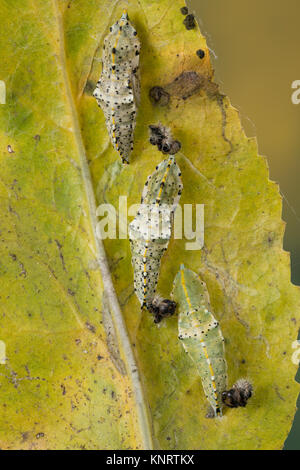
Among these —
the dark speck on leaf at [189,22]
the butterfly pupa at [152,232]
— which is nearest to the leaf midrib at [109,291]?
the butterfly pupa at [152,232]

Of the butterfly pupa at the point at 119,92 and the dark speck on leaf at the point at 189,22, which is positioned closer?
the dark speck on leaf at the point at 189,22

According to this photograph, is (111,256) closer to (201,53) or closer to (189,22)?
(201,53)

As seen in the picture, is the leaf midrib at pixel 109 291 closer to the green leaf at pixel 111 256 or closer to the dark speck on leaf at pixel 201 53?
the green leaf at pixel 111 256

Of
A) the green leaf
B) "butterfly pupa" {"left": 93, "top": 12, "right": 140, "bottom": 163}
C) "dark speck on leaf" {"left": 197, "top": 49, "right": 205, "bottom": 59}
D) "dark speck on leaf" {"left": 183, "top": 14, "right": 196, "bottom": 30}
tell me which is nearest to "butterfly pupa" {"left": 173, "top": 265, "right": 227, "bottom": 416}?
the green leaf

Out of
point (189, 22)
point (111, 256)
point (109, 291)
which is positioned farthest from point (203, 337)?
point (189, 22)

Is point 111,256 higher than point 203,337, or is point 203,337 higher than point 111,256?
point 111,256

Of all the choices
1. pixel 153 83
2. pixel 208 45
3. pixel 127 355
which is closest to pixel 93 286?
pixel 127 355
